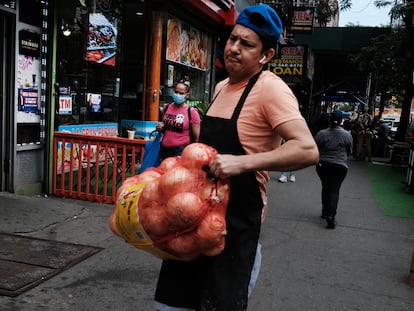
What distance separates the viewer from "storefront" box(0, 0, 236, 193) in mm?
6602

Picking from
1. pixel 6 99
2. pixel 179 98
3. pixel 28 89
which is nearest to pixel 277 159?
pixel 179 98

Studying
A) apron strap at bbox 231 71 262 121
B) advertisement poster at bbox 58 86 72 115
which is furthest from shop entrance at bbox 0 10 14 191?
apron strap at bbox 231 71 262 121

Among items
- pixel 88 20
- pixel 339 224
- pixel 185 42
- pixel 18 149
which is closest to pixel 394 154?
pixel 185 42

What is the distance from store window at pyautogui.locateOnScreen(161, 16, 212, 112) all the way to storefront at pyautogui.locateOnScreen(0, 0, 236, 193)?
0.02 meters

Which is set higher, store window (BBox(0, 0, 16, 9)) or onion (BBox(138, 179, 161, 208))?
store window (BBox(0, 0, 16, 9))

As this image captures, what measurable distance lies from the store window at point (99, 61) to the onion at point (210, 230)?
215 inches

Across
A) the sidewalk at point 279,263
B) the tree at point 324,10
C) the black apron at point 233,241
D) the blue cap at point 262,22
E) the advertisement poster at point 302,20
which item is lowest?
the sidewalk at point 279,263

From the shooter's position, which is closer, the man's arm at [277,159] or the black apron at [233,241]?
the man's arm at [277,159]

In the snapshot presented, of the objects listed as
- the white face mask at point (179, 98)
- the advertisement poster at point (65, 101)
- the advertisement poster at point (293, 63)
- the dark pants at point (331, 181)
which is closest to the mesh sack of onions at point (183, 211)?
the white face mask at point (179, 98)

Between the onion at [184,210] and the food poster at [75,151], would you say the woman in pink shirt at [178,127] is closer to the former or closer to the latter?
the food poster at [75,151]

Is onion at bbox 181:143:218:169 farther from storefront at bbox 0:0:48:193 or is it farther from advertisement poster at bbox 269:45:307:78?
advertisement poster at bbox 269:45:307:78

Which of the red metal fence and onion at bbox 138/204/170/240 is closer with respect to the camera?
onion at bbox 138/204/170/240

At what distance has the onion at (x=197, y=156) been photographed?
1.90 m

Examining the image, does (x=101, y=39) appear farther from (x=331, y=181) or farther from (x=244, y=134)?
(x=244, y=134)
